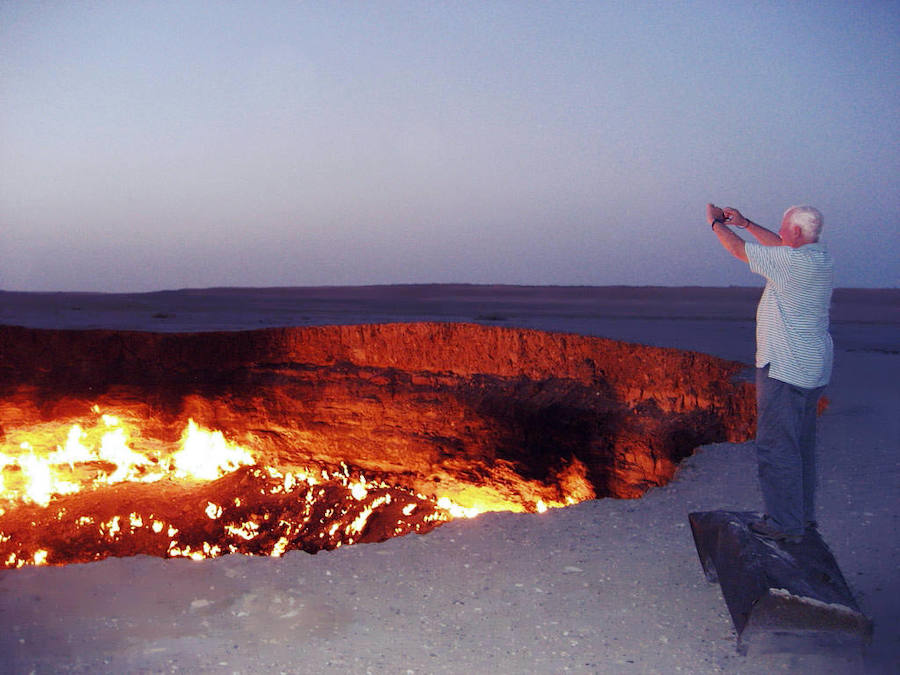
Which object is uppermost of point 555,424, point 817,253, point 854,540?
point 817,253

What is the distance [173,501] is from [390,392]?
3578 millimetres

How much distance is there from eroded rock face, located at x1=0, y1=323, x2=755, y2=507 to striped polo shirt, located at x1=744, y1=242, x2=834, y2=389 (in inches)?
253

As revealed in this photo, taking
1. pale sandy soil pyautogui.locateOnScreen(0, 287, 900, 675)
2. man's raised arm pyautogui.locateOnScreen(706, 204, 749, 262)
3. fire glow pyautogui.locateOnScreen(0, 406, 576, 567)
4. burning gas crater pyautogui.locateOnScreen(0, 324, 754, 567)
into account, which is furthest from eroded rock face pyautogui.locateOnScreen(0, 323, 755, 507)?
man's raised arm pyautogui.locateOnScreen(706, 204, 749, 262)

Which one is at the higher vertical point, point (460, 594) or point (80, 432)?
point (460, 594)

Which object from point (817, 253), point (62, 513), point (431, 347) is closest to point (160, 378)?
point (62, 513)

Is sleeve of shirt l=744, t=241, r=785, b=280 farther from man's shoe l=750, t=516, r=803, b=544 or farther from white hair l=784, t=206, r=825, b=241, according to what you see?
man's shoe l=750, t=516, r=803, b=544

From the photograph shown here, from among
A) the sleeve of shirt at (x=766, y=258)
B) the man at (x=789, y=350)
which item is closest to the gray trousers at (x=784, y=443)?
the man at (x=789, y=350)

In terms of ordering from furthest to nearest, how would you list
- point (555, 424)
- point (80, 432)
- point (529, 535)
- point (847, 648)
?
1. point (80, 432)
2. point (555, 424)
3. point (529, 535)
4. point (847, 648)

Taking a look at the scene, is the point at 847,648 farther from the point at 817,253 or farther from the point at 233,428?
the point at 233,428

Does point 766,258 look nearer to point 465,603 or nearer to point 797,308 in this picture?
point 797,308

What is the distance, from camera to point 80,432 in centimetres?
1115

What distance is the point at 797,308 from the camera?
3152 mm

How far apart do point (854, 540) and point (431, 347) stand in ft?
28.0

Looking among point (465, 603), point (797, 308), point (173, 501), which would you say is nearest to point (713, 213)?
point (797, 308)
